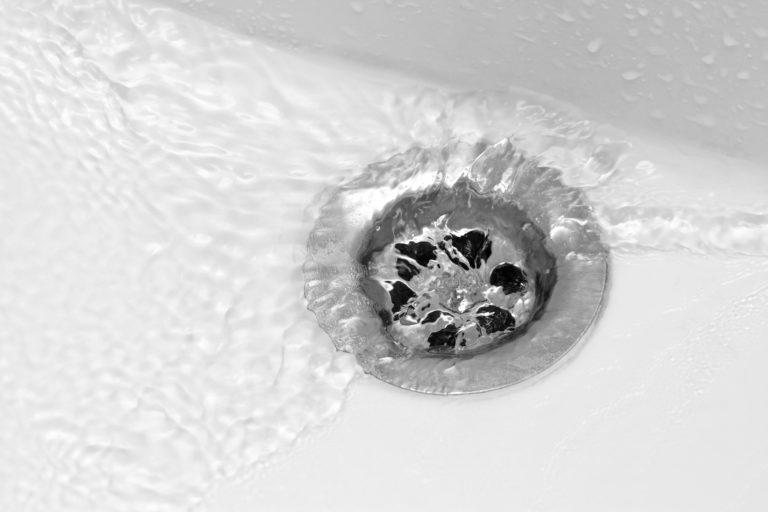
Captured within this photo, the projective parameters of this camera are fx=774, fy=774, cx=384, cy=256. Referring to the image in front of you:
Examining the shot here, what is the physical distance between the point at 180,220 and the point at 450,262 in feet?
0.73

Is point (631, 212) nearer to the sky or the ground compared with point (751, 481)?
nearer to the sky

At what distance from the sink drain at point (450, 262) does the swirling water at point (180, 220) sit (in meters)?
0.02

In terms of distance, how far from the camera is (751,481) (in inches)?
22.1

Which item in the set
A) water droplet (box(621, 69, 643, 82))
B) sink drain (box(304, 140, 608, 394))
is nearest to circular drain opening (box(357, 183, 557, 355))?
sink drain (box(304, 140, 608, 394))

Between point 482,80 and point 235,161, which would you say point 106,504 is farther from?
point 482,80

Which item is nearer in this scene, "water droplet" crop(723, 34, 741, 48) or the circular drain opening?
"water droplet" crop(723, 34, 741, 48)

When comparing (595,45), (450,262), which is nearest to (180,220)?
(450,262)

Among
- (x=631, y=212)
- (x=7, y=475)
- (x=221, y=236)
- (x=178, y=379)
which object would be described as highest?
(x=631, y=212)

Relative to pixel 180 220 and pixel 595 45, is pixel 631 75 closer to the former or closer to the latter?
pixel 595 45

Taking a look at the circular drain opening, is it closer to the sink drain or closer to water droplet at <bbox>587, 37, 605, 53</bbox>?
the sink drain

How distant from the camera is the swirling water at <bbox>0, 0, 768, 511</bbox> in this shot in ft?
1.98

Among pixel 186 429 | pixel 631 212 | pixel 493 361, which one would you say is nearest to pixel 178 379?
pixel 186 429

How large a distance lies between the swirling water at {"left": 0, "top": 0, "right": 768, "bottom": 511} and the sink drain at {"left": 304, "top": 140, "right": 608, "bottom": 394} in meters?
0.02

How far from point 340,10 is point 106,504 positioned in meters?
0.42
